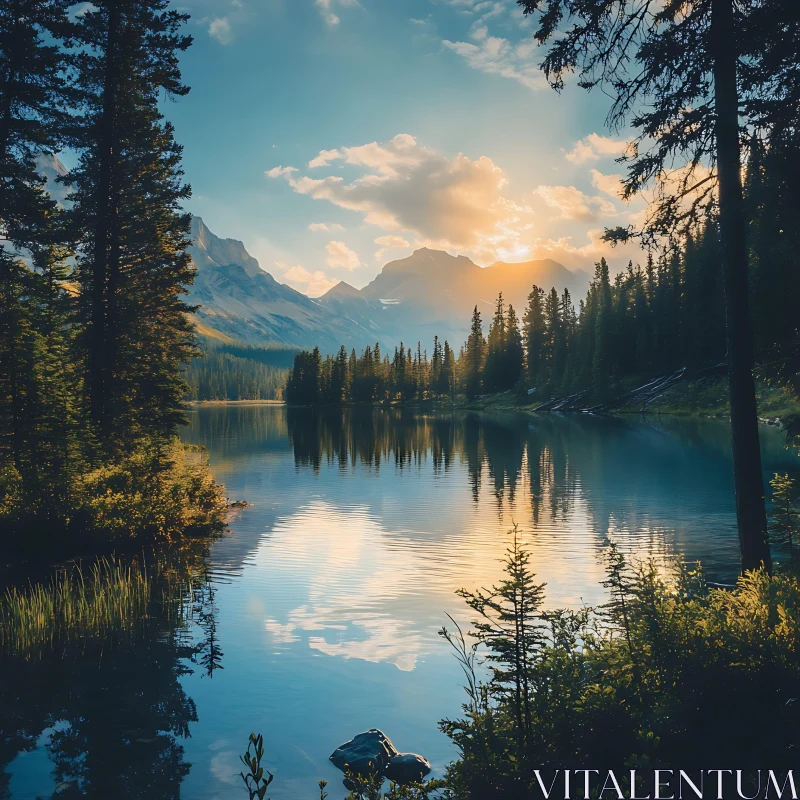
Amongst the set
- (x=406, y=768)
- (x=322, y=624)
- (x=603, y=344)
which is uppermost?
(x=603, y=344)

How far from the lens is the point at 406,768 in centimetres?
882

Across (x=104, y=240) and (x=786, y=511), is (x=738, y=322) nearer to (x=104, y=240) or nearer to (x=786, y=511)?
(x=786, y=511)

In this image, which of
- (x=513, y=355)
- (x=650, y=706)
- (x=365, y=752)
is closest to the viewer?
(x=650, y=706)

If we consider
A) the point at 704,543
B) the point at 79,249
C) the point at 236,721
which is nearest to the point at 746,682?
the point at 236,721

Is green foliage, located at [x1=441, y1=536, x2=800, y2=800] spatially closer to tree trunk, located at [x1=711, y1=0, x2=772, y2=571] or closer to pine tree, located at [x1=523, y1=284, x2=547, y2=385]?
tree trunk, located at [x1=711, y1=0, x2=772, y2=571]

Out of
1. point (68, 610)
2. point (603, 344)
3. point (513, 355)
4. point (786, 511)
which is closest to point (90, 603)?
point (68, 610)

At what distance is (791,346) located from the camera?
13461 mm

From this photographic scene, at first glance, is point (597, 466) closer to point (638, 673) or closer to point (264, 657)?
point (264, 657)

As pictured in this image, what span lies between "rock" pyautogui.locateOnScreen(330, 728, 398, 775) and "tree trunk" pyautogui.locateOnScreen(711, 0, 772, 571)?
24.7 ft

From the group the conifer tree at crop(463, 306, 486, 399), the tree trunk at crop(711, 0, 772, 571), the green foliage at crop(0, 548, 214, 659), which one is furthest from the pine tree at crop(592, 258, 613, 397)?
the tree trunk at crop(711, 0, 772, 571)

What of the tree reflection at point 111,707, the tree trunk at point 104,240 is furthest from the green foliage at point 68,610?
the tree trunk at point 104,240

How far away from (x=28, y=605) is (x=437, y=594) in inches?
405

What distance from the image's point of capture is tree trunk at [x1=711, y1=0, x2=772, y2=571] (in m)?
12.0

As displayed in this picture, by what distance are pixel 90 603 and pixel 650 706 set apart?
1381 centimetres
